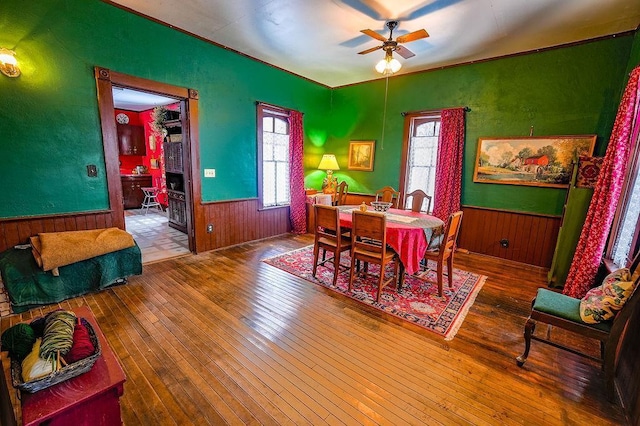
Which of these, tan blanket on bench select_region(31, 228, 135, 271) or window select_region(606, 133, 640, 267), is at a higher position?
window select_region(606, 133, 640, 267)

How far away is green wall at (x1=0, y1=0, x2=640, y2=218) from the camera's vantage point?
8.81ft

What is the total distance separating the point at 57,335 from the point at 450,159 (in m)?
4.95

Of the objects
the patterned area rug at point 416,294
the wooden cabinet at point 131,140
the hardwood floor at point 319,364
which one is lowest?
the hardwood floor at point 319,364

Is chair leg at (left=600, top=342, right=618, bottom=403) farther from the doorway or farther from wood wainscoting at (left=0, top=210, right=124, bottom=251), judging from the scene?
the doorway

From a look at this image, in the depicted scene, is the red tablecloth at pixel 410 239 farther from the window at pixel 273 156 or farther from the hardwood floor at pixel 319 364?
the window at pixel 273 156

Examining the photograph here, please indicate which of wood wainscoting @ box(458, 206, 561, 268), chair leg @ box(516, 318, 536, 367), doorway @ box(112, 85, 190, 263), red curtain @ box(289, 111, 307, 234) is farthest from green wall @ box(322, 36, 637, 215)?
doorway @ box(112, 85, 190, 263)

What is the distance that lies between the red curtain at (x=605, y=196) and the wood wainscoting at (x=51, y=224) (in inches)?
212

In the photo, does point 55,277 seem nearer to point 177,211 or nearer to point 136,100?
point 177,211

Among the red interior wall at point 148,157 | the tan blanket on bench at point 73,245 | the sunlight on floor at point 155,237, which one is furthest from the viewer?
the red interior wall at point 148,157

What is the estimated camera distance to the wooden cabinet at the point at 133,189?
24.7ft

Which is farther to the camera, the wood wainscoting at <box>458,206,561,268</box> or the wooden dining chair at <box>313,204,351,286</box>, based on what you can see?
the wood wainscoting at <box>458,206,561,268</box>

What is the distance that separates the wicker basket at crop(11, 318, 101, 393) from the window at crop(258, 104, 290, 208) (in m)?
3.80

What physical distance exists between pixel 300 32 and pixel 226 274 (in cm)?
329

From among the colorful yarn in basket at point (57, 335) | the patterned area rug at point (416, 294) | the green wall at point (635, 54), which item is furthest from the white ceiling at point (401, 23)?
the colorful yarn in basket at point (57, 335)
